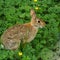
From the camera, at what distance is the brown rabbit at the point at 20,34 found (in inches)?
340

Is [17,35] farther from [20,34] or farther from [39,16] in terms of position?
[39,16]

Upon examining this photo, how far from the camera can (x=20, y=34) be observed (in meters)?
8.71

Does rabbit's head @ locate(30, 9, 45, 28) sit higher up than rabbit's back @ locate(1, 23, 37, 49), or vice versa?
rabbit's head @ locate(30, 9, 45, 28)

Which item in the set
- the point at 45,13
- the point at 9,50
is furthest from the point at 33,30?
the point at 45,13

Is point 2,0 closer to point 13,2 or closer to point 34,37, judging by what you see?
point 13,2

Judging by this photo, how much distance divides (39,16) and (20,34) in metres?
1.37

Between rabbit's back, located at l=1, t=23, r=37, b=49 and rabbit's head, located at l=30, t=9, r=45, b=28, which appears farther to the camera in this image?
rabbit's head, located at l=30, t=9, r=45, b=28

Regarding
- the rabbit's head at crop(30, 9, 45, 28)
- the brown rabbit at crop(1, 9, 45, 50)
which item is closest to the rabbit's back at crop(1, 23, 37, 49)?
the brown rabbit at crop(1, 9, 45, 50)

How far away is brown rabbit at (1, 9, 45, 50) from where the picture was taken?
8.64 m

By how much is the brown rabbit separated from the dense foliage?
0.15 metres

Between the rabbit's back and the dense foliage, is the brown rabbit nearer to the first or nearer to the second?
the rabbit's back

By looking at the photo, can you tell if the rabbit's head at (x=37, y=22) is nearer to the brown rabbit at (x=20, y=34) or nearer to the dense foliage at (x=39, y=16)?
the brown rabbit at (x=20, y=34)

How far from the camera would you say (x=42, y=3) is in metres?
10.5

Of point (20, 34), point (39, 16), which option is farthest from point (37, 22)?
point (39, 16)
